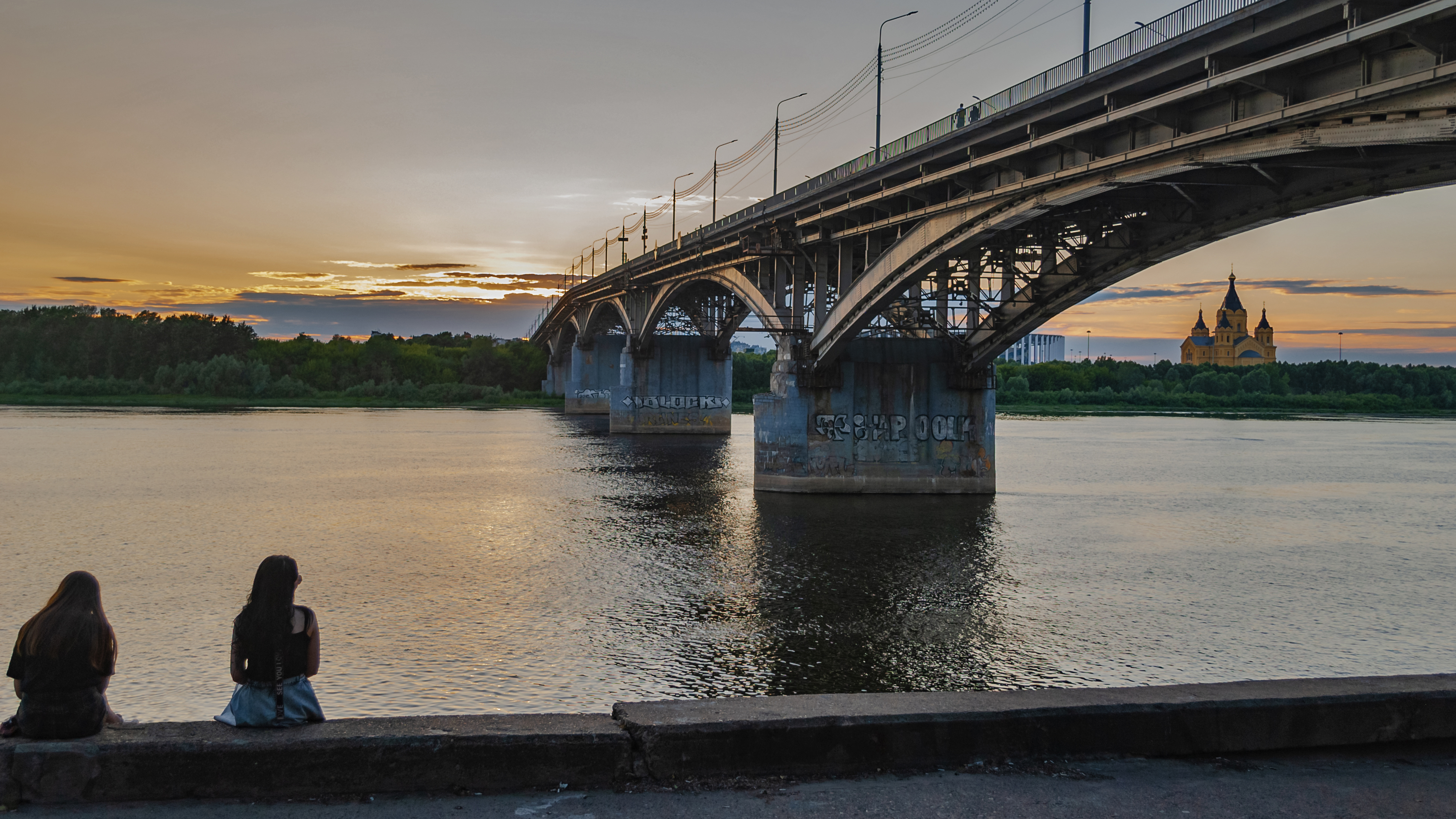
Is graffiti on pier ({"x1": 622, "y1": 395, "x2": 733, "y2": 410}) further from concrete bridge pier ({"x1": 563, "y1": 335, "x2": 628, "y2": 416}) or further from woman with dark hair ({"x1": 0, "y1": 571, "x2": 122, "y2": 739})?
woman with dark hair ({"x1": 0, "y1": 571, "x2": 122, "y2": 739})

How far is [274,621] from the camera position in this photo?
236 inches

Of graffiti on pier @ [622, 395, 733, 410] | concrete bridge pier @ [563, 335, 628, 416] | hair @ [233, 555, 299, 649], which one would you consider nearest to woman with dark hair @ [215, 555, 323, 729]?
hair @ [233, 555, 299, 649]

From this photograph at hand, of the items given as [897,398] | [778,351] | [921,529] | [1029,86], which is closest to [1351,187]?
[1029,86]

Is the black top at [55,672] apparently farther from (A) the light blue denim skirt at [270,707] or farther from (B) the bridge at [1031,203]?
(B) the bridge at [1031,203]

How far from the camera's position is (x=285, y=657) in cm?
599

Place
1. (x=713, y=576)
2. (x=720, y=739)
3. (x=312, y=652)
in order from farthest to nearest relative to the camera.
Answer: (x=713, y=576) < (x=312, y=652) < (x=720, y=739)

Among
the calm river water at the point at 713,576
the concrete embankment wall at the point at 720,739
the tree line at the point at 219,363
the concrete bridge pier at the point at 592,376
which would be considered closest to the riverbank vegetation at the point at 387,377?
the tree line at the point at 219,363

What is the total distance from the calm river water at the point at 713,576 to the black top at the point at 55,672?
20.0 feet

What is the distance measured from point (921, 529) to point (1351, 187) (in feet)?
40.3

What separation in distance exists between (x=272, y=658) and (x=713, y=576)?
15.0 m

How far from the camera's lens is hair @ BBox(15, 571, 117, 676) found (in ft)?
17.7

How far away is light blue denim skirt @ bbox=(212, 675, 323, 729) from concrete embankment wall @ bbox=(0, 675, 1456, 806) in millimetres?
135

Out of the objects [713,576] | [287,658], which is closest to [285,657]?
[287,658]

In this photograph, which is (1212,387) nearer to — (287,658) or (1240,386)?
(1240,386)
